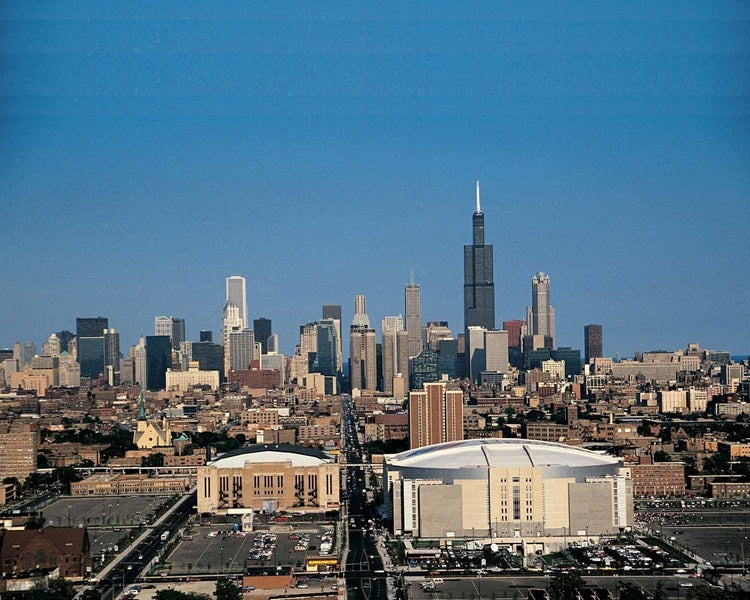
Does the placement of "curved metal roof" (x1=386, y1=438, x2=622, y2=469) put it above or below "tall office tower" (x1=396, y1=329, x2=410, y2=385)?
below

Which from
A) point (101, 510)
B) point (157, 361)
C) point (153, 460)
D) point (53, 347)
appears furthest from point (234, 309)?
point (101, 510)

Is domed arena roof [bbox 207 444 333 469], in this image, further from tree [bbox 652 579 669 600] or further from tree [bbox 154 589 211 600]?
tree [bbox 652 579 669 600]

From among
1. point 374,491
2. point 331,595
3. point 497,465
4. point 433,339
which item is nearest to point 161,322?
point 433,339

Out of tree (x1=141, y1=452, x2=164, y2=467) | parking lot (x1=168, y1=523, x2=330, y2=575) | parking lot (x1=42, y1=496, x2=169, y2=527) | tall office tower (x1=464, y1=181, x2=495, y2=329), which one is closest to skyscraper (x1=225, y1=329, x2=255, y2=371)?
tall office tower (x1=464, y1=181, x2=495, y2=329)

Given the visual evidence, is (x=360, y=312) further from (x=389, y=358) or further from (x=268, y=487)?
(x=268, y=487)

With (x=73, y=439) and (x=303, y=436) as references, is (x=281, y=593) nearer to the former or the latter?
(x=303, y=436)

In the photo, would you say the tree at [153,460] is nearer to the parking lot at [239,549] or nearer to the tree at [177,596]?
the parking lot at [239,549]
